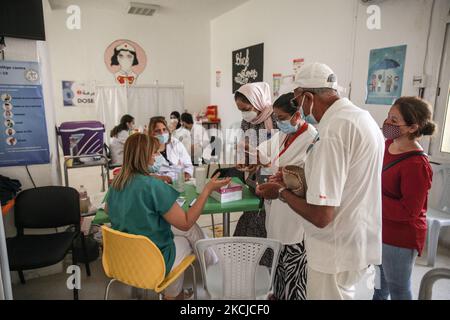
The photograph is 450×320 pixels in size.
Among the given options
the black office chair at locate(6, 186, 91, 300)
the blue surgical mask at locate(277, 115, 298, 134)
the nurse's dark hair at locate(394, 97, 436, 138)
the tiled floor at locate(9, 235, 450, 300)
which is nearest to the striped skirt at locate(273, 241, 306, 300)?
the tiled floor at locate(9, 235, 450, 300)

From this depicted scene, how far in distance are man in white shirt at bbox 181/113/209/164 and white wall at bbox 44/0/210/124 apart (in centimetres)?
273

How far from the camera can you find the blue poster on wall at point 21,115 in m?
2.37

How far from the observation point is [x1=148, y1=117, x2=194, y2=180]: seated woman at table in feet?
10.0

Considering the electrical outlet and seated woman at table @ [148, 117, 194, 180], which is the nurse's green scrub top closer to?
seated woman at table @ [148, 117, 194, 180]

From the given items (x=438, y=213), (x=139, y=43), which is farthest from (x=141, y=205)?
(x=139, y=43)

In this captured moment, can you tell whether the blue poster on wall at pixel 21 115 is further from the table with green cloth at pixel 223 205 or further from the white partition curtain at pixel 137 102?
the white partition curtain at pixel 137 102

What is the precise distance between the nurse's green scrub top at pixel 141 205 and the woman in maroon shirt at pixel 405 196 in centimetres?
121

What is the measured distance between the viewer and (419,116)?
176cm

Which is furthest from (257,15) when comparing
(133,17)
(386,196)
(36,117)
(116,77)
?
(386,196)

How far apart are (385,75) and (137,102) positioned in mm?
5346

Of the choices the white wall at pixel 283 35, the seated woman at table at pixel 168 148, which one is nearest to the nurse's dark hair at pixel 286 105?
the seated woman at table at pixel 168 148

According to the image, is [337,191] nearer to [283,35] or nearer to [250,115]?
[250,115]

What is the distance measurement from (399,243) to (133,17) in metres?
7.03
